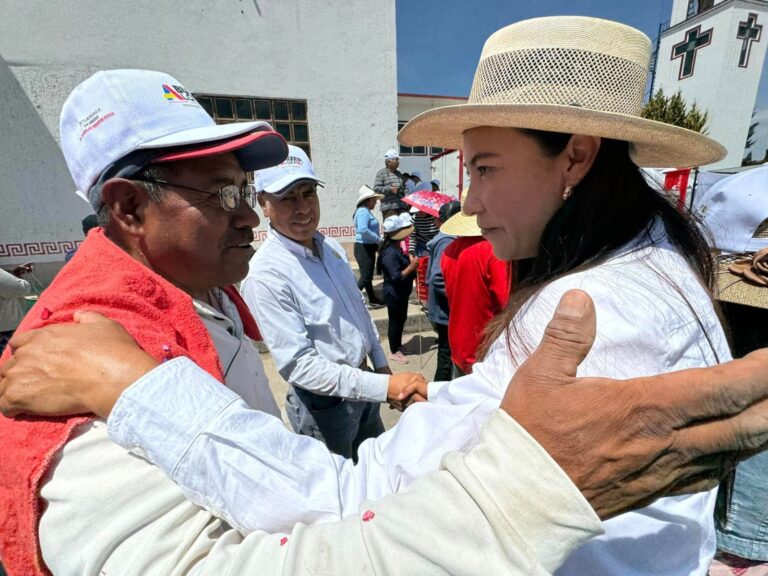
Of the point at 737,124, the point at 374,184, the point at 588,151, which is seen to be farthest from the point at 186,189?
the point at 737,124

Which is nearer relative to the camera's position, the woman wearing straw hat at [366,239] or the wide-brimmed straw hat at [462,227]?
the wide-brimmed straw hat at [462,227]

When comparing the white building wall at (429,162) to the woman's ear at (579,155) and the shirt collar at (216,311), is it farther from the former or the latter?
the shirt collar at (216,311)

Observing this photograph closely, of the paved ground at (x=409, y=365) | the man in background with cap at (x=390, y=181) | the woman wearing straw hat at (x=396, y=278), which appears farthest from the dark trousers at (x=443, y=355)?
the man in background with cap at (x=390, y=181)

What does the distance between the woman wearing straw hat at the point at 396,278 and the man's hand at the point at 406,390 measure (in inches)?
109

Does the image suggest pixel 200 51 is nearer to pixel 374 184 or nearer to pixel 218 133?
pixel 374 184

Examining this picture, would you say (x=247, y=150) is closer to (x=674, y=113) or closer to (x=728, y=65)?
(x=674, y=113)

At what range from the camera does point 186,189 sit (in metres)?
1.03

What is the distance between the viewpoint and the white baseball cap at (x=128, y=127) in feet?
3.18

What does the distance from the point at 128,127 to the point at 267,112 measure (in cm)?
731

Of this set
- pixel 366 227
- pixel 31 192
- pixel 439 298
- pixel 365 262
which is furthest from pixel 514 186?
pixel 31 192

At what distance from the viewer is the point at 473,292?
2.35 metres

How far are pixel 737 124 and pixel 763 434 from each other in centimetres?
3074

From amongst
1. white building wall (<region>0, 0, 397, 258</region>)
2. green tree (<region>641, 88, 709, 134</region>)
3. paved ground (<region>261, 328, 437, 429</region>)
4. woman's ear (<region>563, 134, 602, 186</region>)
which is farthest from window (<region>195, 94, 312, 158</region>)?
green tree (<region>641, 88, 709, 134</region>)

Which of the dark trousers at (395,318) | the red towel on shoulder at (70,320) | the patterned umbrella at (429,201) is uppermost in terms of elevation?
the red towel on shoulder at (70,320)
